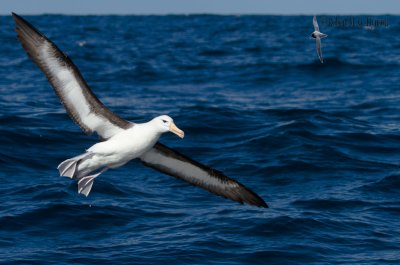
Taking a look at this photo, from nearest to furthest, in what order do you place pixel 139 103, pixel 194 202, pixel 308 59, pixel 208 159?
pixel 194 202 → pixel 208 159 → pixel 139 103 → pixel 308 59

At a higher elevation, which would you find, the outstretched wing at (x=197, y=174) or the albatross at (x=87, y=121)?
the albatross at (x=87, y=121)

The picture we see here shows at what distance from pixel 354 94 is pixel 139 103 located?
24.6ft

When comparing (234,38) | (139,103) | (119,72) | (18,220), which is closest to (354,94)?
(139,103)

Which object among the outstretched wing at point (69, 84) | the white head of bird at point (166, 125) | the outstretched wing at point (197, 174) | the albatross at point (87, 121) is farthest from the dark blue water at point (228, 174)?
the white head of bird at point (166, 125)

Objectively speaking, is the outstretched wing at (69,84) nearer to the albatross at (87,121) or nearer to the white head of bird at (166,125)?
the albatross at (87,121)

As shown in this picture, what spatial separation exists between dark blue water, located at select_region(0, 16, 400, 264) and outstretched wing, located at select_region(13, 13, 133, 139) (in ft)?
6.42

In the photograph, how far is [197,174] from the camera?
35.3 ft

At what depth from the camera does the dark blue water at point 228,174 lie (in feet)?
34.8

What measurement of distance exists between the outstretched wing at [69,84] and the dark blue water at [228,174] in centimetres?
196

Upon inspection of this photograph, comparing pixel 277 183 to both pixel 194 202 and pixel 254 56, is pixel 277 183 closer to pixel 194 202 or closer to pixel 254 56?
pixel 194 202

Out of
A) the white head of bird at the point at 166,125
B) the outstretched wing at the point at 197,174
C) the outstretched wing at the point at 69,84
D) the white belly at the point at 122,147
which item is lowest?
the outstretched wing at the point at 197,174

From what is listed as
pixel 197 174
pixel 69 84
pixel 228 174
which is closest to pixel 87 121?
pixel 69 84

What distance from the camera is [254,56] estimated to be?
37.9 meters

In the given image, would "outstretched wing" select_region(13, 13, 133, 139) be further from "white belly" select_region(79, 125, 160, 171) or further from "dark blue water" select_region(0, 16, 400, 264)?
"dark blue water" select_region(0, 16, 400, 264)
